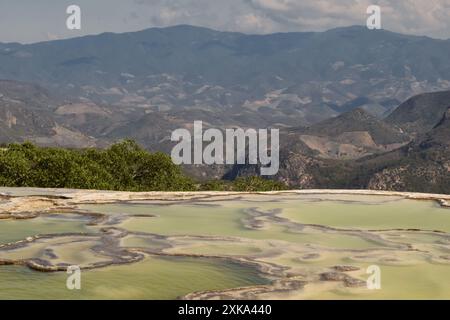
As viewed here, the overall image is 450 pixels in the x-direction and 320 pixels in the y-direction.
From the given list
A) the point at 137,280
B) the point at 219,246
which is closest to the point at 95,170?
the point at 219,246

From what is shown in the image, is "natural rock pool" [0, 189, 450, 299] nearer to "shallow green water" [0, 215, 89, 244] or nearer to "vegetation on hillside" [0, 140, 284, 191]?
"shallow green water" [0, 215, 89, 244]

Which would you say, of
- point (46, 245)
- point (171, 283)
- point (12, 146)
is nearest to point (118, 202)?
point (46, 245)

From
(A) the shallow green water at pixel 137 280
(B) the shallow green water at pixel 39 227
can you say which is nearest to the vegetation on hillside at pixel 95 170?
(B) the shallow green water at pixel 39 227

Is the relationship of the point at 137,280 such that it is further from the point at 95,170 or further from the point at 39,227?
the point at 95,170

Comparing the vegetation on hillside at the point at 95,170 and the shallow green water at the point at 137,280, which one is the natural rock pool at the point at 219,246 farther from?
the vegetation on hillside at the point at 95,170

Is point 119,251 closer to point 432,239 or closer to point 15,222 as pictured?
point 15,222

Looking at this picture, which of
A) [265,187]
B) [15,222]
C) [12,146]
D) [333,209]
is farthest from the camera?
[265,187]

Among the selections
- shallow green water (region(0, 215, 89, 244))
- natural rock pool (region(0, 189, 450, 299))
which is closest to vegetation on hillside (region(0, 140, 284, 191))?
natural rock pool (region(0, 189, 450, 299))
